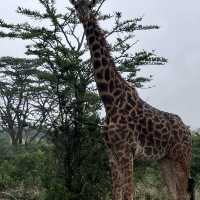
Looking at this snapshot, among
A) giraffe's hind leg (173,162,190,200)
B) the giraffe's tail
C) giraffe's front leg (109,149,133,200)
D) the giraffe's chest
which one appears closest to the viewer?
giraffe's front leg (109,149,133,200)

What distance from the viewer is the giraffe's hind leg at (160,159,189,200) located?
745 cm

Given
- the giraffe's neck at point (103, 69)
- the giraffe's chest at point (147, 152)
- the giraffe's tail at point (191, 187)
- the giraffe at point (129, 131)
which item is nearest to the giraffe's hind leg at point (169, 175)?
the giraffe at point (129, 131)

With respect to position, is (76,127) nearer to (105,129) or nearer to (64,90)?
(64,90)

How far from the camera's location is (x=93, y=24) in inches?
282

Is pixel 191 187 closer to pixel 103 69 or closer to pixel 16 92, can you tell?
pixel 103 69

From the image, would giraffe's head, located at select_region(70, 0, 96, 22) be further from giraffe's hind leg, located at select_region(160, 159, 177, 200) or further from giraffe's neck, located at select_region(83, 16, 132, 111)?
giraffe's hind leg, located at select_region(160, 159, 177, 200)

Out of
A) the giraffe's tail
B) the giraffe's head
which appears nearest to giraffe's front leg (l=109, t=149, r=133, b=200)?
the giraffe's tail

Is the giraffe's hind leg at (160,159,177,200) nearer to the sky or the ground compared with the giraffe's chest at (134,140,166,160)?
nearer to the ground

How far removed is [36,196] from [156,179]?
2.88 meters

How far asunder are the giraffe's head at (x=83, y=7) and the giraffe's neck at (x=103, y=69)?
0.26 ft

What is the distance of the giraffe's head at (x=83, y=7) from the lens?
696cm

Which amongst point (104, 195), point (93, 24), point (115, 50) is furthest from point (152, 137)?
point (115, 50)

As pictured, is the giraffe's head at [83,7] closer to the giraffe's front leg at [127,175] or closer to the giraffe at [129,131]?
the giraffe at [129,131]

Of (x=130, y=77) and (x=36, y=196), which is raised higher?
(x=130, y=77)
